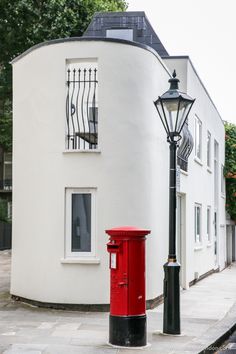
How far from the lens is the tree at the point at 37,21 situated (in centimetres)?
2973

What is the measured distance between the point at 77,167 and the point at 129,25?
10745 mm

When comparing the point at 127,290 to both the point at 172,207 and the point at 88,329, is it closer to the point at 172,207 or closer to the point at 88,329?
the point at 172,207

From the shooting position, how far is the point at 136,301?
9.31 metres

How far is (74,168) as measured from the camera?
43.2 feet

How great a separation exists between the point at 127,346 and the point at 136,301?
628 millimetres

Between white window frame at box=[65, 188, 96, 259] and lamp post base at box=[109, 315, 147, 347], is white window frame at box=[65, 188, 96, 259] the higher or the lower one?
the higher one

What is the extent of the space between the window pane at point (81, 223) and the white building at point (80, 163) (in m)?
0.02

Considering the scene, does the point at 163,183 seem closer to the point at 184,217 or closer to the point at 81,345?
the point at 184,217

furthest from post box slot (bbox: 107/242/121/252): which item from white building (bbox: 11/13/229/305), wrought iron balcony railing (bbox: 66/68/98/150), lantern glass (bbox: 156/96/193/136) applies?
wrought iron balcony railing (bbox: 66/68/98/150)

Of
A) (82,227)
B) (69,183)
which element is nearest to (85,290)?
(82,227)

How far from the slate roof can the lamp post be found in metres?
11.8

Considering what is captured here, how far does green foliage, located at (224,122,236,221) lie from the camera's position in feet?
99.6

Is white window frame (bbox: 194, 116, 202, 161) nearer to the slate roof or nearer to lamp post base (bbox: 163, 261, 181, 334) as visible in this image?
the slate roof

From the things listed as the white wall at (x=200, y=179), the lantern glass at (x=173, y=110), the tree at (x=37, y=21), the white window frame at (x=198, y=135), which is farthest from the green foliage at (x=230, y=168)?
the lantern glass at (x=173, y=110)
